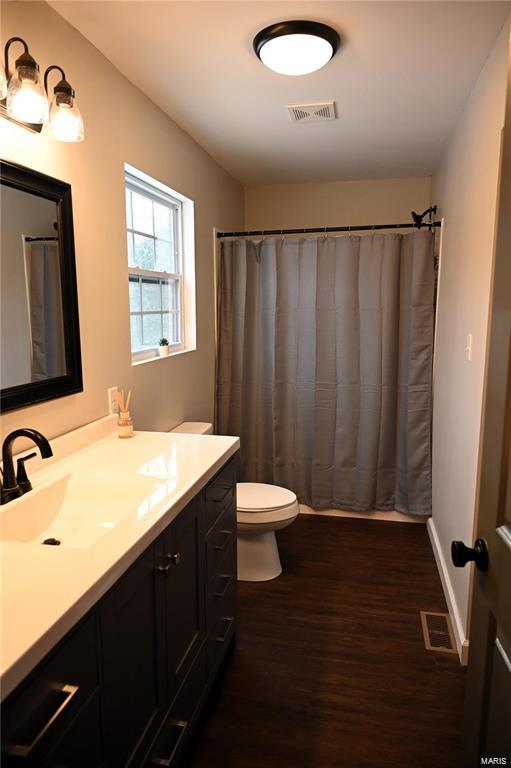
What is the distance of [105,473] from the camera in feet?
5.32

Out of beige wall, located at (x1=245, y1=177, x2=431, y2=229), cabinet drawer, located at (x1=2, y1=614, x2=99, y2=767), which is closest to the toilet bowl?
cabinet drawer, located at (x1=2, y1=614, x2=99, y2=767)

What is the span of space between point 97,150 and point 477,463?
6.26ft

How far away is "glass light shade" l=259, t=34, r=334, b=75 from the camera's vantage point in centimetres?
183

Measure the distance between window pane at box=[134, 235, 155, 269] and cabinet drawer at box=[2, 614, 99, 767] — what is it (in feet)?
6.30

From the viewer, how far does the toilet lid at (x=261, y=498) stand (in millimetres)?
2594

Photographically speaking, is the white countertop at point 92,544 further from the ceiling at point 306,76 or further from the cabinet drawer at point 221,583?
the ceiling at point 306,76

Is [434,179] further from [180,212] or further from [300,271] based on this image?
[180,212]

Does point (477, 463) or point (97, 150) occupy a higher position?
point (97, 150)

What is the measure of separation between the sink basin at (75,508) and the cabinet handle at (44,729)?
0.43 meters

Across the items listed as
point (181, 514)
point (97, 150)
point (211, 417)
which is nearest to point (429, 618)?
point (181, 514)

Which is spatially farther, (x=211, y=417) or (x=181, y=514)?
(x=211, y=417)

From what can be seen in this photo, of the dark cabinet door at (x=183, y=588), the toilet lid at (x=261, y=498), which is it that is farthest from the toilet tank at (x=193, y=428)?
the dark cabinet door at (x=183, y=588)

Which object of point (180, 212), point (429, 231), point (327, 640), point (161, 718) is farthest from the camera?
Answer: point (429, 231)

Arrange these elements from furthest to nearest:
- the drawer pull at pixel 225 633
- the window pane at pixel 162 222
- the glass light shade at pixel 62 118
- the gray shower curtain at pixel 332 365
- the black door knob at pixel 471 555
Answer: the gray shower curtain at pixel 332 365 → the window pane at pixel 162 222 → the drawer pull at pixel 225 633 → the glass light shade at pixel 62 118 → the black door knob at pixel 471 555
